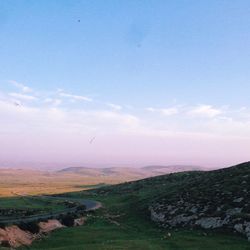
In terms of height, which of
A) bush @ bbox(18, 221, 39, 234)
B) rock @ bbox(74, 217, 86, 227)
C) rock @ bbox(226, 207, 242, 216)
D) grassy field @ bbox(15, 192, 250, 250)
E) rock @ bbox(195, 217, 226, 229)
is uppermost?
Result: rock @ bbox(226, 207, 242, 216)

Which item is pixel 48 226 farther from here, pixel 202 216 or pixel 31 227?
pixel 202 216

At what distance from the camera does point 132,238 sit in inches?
2024

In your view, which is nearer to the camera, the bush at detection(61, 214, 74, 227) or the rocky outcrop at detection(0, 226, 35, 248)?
the rocky outcrop at detection(0, 226, 35, 248)

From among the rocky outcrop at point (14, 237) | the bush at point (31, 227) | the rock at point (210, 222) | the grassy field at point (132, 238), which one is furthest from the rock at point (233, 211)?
the rocky outcrop at point (14, 237)

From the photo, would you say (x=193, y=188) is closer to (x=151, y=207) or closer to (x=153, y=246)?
(x=151, y=207)

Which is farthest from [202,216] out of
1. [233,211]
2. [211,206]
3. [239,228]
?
[239,228]

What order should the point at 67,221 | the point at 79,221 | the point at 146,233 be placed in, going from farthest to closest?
the point at 79,221 < the point at 67,221 < the point at 146,233

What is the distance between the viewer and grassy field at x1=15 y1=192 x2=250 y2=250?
44.1m

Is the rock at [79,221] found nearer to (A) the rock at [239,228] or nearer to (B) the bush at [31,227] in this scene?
(B) the bush at [31,227]

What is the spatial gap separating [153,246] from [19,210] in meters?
50.1

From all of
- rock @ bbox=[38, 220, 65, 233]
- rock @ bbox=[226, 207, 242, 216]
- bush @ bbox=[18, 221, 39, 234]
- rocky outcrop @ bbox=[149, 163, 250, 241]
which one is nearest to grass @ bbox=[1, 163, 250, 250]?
rocky outcrop @ bbox=[149, 163, 250, 241]

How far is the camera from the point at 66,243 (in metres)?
48.7

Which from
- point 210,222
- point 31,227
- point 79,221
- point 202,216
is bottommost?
point 79,221

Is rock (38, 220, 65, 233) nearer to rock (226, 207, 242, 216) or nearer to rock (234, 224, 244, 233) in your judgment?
rock (226, 207, 242, 216)
